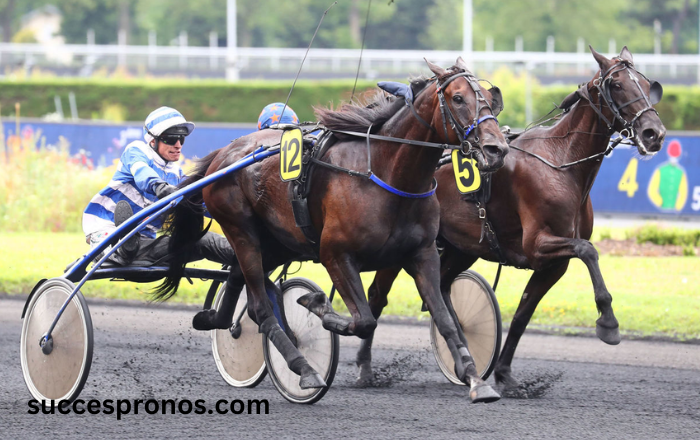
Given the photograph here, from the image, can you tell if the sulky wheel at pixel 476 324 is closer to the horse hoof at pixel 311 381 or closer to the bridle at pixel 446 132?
the horse hoof at pixel 311 381

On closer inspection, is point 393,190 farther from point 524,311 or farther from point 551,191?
point 524,311

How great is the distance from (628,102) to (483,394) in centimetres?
213

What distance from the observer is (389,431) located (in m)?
4.40

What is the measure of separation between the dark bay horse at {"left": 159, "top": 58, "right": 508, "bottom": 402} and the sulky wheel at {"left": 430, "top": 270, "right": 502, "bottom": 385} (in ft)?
4.45

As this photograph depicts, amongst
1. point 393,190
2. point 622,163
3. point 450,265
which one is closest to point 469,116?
point 393,190

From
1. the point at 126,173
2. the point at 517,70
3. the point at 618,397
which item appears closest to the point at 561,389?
the point at 618,397

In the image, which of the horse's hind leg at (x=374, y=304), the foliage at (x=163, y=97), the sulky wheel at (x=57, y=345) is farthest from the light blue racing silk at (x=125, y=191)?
the foliage at (x=163, y=97)

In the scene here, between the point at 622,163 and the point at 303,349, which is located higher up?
the point at 622,163

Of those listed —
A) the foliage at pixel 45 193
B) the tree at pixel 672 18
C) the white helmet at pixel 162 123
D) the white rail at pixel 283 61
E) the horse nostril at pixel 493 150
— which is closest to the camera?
the horse nostril at pixel 493 150

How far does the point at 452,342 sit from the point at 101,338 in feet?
12.6

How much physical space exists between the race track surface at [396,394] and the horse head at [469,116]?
132 centimetres

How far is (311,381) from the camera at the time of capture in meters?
4.82

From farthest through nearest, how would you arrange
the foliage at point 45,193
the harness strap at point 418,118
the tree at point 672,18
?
the tree at point 672,18, the foliage at point 45,193, the harness strap at point 418,118

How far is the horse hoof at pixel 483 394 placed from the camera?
405 centimetres
